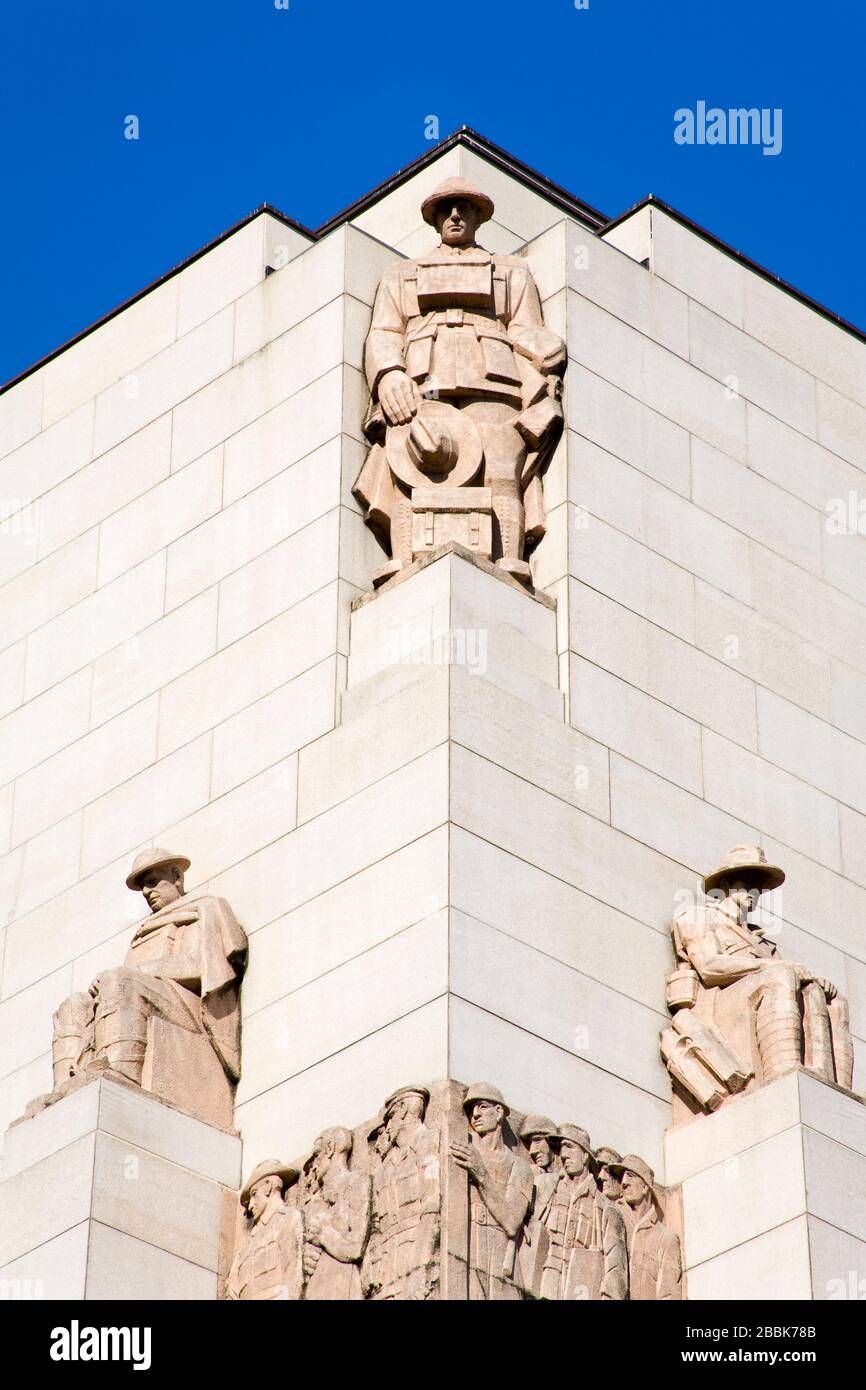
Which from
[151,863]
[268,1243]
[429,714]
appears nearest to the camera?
[268,1243]

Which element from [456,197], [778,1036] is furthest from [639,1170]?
[456,197]

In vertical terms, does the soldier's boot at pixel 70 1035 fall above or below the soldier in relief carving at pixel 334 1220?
above

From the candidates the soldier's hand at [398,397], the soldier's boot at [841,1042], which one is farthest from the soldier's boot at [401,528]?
the soldier's boot at [841,1042]

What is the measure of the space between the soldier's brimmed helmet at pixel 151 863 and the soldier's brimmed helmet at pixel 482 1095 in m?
3.32

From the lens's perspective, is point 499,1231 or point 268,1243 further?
point 268,1243

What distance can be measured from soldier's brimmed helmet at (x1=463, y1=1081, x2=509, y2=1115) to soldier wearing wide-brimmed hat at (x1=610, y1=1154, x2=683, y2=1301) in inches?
38.8

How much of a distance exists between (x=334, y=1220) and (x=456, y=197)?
800cm

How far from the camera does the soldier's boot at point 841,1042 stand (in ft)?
63.9

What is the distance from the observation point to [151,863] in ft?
67.9

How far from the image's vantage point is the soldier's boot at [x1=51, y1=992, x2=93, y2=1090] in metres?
19.8

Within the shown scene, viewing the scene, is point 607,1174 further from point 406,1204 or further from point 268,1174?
point 268,1174

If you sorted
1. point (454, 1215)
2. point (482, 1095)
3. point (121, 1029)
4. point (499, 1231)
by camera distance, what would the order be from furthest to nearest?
point (121, 1029) → point (482, 1095) → point (499, 1231) → point (454, 1215)

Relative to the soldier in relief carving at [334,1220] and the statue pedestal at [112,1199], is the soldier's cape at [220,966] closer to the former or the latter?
the statue pedestal at [112,1199]
